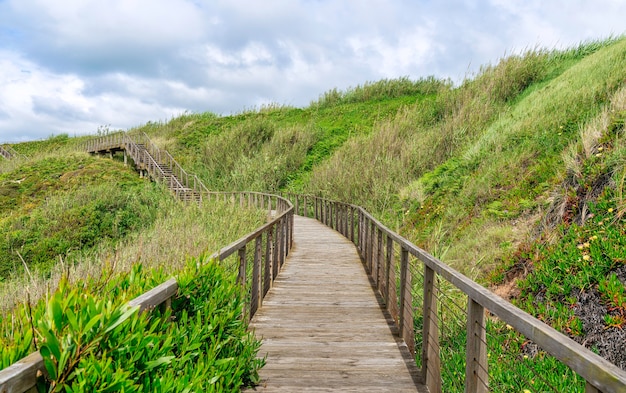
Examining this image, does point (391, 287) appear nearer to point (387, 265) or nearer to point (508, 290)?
point (387, 265)

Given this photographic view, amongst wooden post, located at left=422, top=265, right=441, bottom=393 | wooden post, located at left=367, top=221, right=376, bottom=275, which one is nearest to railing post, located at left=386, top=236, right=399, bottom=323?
wooden post, located at left=422, top=265, right=441, bottom=393

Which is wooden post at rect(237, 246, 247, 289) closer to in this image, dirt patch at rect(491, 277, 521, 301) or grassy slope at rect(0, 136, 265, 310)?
grassy slope at rect(0, 136, 265, 310)

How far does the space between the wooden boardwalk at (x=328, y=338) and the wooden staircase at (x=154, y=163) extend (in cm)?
1878

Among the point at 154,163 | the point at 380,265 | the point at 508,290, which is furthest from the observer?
the point at 154,163

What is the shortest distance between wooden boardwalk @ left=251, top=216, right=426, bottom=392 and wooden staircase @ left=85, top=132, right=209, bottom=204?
1878 cm

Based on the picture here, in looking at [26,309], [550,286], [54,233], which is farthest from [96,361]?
[54,233]

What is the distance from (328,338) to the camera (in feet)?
16.7

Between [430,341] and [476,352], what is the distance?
103cm

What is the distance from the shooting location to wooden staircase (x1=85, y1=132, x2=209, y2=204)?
2850cm

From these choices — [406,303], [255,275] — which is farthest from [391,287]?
[255,275]

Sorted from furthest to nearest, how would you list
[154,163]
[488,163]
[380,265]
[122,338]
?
[154,163] → [488,163] → [380,265] → [122,338]

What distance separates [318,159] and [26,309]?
93.2 ft

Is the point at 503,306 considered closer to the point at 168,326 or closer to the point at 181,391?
the point at 181,391

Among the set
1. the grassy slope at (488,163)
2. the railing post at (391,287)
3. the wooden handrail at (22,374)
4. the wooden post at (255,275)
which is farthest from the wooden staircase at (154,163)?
the wooden handrail at (22,374)
